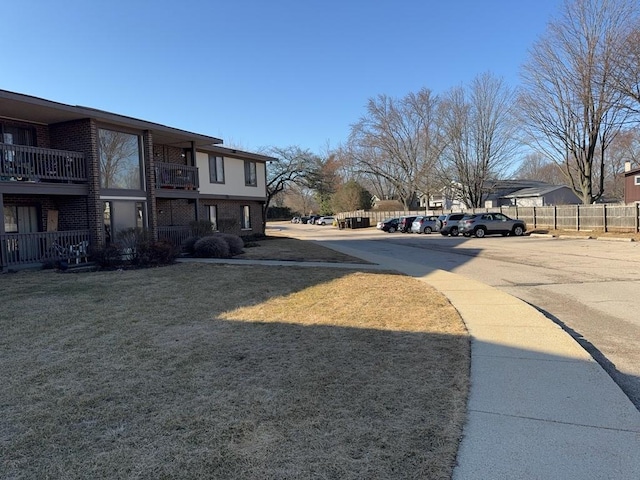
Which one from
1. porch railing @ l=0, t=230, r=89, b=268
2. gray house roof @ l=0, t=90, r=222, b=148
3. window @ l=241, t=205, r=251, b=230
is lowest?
porch railing @ l=0, t=230, r=89, b=268

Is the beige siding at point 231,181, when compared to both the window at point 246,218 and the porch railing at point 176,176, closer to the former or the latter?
the window at point 246,218

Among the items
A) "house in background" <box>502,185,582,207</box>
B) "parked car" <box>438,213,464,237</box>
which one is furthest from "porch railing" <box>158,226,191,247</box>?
"house in background" <box>502,185,582,207</box>

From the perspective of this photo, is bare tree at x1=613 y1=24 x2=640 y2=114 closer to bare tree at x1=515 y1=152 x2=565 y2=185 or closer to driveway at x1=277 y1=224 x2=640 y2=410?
driveway at x1=277 y1=224 x2=640 y2=410

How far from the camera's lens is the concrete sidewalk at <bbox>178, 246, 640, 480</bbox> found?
3055 mm

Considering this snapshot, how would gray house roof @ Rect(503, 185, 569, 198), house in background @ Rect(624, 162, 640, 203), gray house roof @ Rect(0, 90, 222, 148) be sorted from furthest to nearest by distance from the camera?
gray house roof @ Rect(503, 185, 569, 198) → house in background @ Rect(624, 162, 640, 203) → gray house roof @ Rect(0, 90, 222, 148)

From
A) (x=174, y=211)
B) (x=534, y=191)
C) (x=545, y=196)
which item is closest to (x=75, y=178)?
(x=174, y=211)

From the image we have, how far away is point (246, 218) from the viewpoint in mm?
29234

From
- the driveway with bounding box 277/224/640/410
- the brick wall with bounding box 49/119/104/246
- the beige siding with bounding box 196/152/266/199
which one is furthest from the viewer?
the beige siding with bounding box 196/152/266/199

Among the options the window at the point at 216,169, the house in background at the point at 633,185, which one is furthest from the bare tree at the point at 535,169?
the window at the point at 216,169

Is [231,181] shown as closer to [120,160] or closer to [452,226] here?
[120,160]

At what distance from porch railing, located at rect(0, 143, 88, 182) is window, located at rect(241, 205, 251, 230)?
13473 mm

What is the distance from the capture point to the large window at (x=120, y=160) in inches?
659

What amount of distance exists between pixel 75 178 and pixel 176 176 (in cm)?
577

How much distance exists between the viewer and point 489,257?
1800cm
